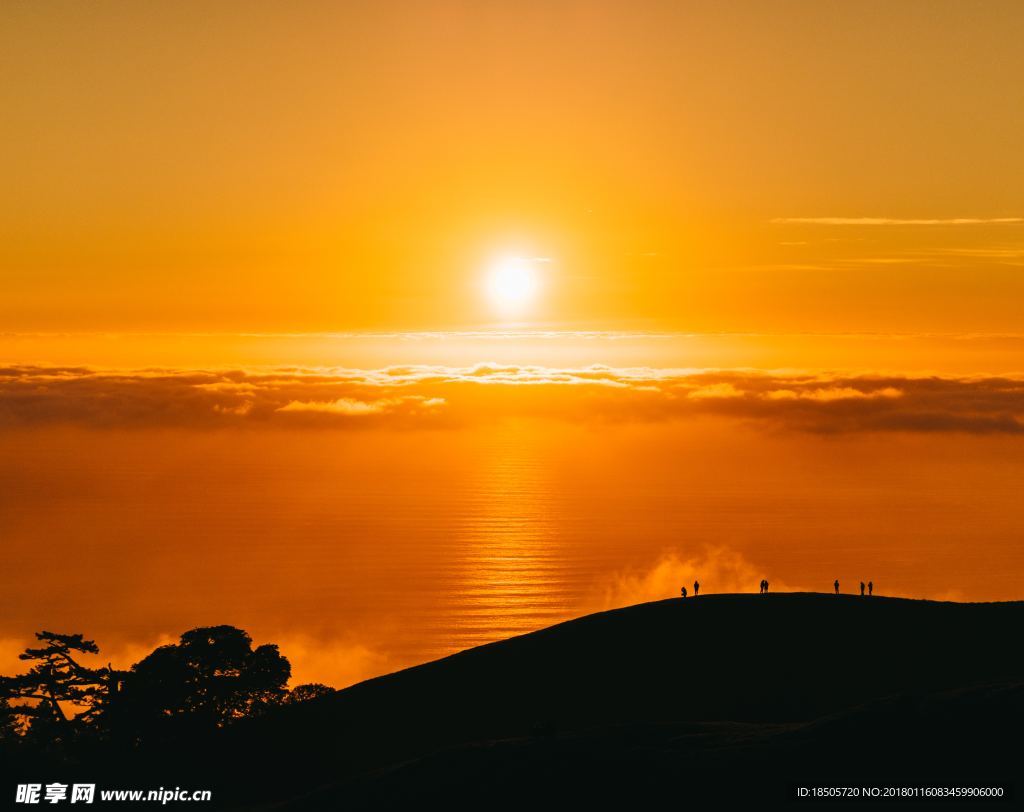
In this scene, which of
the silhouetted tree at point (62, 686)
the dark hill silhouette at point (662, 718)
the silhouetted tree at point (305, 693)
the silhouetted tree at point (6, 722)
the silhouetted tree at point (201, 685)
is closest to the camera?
the dark hill silhouette at point (662, 718)

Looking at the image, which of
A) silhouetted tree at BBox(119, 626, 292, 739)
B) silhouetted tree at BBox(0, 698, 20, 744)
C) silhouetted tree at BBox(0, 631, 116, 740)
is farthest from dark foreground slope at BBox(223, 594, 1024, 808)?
silhouetted tree at BBox(0, 698, 20, 744)

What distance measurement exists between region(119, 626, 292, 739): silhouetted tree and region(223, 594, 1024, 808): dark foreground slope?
401cm

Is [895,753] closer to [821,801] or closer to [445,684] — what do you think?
[821,801]

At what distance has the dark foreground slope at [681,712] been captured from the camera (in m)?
36.8

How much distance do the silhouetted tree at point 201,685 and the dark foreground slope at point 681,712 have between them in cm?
401

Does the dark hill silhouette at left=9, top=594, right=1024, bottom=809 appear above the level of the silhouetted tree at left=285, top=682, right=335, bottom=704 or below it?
below

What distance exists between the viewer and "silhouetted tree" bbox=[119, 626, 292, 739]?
5922cm

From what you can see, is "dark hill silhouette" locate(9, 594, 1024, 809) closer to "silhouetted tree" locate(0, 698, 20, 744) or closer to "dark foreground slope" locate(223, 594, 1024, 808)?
"dark foreground slope" locate(223, 594, 1024, 808)

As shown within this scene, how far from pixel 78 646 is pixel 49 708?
11.8ft

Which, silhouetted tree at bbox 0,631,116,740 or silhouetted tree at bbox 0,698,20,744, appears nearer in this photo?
silhouetted tree at bbox 0,698,20,744

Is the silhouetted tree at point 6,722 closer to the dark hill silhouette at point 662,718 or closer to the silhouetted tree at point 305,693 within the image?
the dark hill silhouette at point 662,718

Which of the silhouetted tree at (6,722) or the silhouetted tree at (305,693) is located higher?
the silhouetted tree at (305,693)

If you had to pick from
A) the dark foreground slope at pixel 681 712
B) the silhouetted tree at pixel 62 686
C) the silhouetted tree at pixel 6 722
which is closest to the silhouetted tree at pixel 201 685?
the silhouetted tree at pixel 62 686

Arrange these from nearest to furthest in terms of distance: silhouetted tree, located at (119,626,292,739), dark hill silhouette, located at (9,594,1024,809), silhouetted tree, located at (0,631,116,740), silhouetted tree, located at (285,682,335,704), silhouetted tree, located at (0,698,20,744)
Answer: dark hill silhouette, located at (9,594,1024,809)
silhouetted tree, located at (0,698,20,744)
silhouetted tree, located at (119,626,292,739)
silhouetted tree, located at (0,631,116,740)
silhouetted tree, located at (285,682,335,704)
